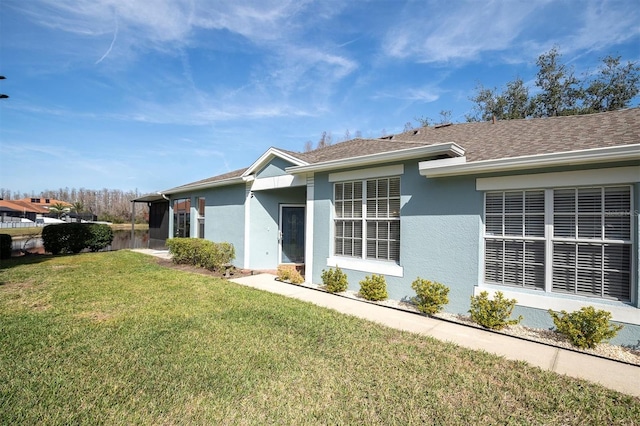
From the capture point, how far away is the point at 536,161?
5305 mm

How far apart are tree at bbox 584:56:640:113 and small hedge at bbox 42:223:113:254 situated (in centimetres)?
3119

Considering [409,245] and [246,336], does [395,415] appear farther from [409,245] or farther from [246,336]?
[409,245]

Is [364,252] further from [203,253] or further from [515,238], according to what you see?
[203,253]

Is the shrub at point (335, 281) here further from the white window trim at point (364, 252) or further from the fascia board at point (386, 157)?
the fascia board at point (386, 157)

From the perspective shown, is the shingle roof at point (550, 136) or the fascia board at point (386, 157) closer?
the shingle roof at point (550, 136)

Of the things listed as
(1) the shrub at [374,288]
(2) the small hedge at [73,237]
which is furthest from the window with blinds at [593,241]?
(2) the small hedge at [73,237]

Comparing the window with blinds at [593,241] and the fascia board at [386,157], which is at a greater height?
the fascia board at [386,157]

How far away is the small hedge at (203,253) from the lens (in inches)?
450

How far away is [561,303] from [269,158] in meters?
8.96

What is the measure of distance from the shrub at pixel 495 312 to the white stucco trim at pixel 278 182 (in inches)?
234

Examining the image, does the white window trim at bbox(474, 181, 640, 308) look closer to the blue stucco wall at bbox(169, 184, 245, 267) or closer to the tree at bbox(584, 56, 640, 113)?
the blue stucco wall at bbox(169, 184, 245, 267)

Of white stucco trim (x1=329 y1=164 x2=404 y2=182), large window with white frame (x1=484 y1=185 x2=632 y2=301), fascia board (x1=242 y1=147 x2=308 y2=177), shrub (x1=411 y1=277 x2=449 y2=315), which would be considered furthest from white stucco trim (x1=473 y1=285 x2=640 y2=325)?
fascia board (x1=242 y1=147 x2=308 y2=177)

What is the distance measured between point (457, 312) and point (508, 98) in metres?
22.5

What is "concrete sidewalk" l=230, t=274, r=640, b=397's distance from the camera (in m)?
3.96
